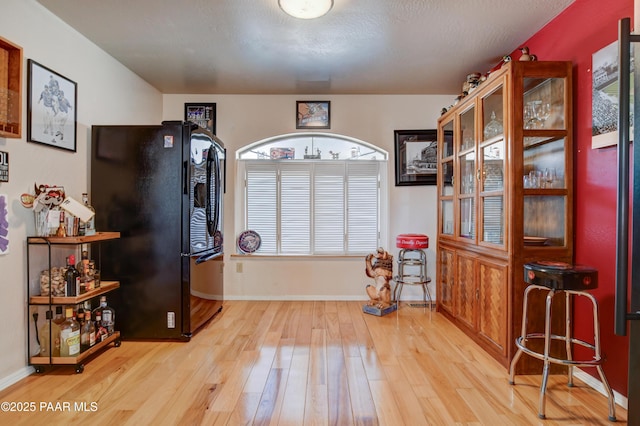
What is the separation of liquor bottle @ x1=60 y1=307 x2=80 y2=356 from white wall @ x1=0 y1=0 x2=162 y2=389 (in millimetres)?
239

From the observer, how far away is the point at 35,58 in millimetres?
2344

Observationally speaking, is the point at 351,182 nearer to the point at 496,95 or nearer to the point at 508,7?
the point at 496,95

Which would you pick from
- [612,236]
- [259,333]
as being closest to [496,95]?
[612,236]

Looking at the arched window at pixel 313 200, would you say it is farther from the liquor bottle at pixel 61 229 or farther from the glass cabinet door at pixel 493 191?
the liquor bottle at pixel 61 229

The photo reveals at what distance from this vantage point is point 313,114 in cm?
420

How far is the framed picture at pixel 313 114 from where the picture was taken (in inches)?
165

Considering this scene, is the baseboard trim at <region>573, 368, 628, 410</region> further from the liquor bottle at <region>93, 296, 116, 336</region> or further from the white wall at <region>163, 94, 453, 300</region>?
the liquor bottle at <region>93, 296, 116, 336</region>

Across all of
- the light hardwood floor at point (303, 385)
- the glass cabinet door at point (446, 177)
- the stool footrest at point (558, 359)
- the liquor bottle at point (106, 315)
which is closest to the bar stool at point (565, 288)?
the stool footrest at point (558, 359)

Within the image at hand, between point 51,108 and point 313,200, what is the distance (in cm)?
270

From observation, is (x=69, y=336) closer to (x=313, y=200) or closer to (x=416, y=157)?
(x=313, y=200)

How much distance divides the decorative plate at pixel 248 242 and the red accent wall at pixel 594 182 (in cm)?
321

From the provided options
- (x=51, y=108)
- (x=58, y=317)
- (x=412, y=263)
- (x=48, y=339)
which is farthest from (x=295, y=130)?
(x=48, y=339)

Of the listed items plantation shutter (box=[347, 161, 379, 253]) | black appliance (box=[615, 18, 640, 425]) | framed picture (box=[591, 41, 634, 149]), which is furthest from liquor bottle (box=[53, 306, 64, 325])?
framed picture (box=[591, 41, 634, 149])

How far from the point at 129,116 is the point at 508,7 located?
3.52m
